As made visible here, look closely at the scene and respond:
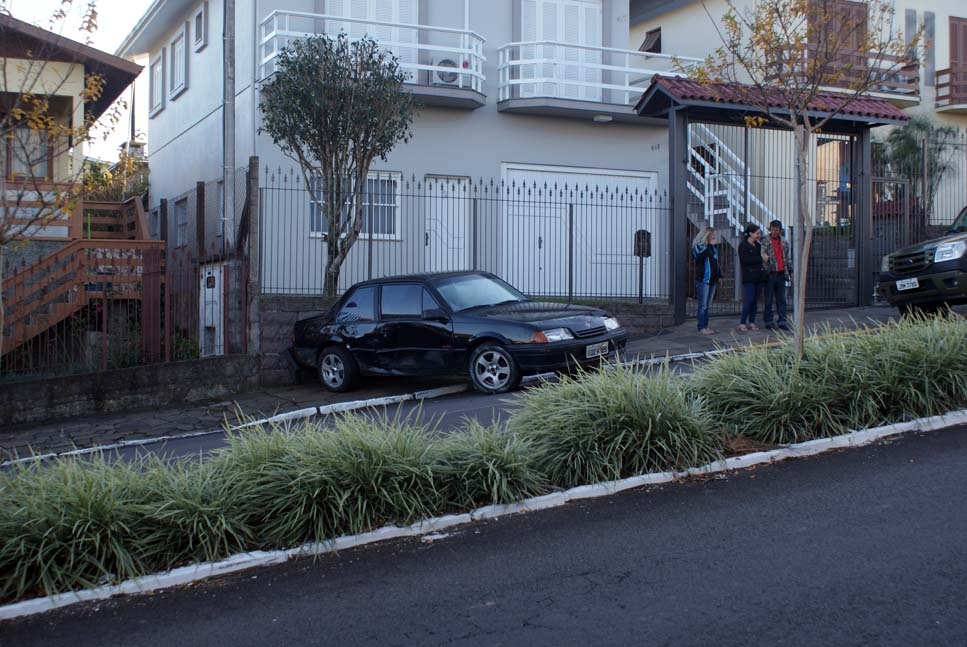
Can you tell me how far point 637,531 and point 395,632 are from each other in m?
1.71

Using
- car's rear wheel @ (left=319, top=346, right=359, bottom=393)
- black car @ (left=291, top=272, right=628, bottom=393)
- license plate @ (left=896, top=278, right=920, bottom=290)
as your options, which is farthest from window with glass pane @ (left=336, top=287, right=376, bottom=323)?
license plate @ (left=896, top=278, right=920, bottom=290)

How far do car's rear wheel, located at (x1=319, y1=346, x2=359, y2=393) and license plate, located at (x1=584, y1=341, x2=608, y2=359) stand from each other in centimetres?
314

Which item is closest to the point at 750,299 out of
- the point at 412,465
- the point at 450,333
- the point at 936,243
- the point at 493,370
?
the point at 936,243

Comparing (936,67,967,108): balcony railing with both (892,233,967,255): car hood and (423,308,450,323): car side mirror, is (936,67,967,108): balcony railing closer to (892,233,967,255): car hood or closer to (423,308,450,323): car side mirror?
(892,233,967,255): car hood

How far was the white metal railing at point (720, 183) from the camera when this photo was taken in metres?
18.2

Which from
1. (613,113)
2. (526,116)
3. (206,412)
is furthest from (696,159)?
(206,412)

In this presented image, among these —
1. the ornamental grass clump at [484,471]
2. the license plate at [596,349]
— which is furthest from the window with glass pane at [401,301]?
the ornamental grass clump at [484,471]

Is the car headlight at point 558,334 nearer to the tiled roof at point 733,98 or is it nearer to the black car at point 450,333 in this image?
the black car at point 450,333

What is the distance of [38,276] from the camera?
14.2 meters

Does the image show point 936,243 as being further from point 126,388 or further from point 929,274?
point 126,388

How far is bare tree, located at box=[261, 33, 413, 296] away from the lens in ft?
46.8

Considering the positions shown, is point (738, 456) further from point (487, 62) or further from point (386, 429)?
point (487, 62)

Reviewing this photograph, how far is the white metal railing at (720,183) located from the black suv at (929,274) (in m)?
3.91

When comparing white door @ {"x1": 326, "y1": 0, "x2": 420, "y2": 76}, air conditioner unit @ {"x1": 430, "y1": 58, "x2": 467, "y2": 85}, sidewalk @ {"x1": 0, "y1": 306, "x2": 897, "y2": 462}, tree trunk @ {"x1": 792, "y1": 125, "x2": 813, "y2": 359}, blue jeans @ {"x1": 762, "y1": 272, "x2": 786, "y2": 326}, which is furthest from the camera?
air conditioner unit @ {"x1": 430, "y1": 58, "x2": 467, "y2": 85}
